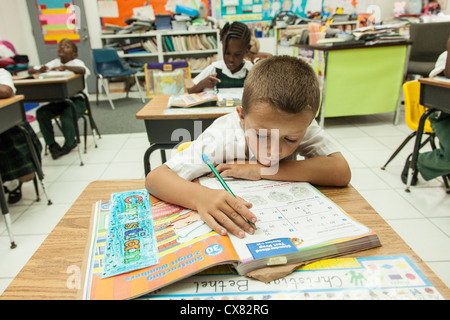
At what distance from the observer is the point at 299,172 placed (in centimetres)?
74

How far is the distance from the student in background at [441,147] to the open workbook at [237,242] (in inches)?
62.2

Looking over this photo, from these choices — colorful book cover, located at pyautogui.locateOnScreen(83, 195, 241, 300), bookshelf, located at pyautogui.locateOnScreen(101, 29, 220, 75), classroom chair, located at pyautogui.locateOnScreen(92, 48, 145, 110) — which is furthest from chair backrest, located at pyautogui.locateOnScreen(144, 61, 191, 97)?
colorful book cover, located at pyautogui.locateOnScreen(83, 195, 241, 300)

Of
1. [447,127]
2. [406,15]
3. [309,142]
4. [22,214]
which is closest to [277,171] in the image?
[309,142]

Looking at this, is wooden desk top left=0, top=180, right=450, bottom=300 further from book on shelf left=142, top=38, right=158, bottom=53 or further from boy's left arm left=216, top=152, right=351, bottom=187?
book on shelf left=142, top=38, right=158, bottom=53

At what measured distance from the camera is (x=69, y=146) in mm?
3133

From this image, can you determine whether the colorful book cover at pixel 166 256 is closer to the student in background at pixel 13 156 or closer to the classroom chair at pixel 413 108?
the student in background at pixel 13 156

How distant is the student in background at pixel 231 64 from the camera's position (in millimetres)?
2074

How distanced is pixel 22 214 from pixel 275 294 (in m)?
2.16

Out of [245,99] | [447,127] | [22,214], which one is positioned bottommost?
[22,214]

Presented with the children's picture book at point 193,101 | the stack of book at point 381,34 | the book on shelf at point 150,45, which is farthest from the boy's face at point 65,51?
the stack of book at point 381,34

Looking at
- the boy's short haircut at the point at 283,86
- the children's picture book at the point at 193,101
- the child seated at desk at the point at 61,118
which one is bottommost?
the child seated at desk at the point at 61,118

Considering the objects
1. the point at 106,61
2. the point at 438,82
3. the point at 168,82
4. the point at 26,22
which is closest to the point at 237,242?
the point at 438,82

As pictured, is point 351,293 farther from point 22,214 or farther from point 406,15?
point 406,15

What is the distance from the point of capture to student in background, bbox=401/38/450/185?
179 centimetres
